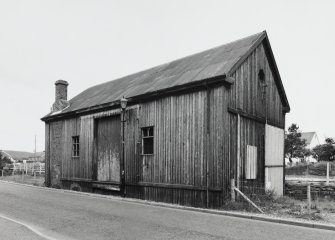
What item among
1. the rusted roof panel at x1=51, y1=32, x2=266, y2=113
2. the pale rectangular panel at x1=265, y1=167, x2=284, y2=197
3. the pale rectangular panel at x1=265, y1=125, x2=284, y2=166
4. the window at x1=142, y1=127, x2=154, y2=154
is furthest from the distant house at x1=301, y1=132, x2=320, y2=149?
the window at x1=142, y1=127, x2=154, y2=154

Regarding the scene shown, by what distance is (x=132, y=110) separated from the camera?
15.6 metres

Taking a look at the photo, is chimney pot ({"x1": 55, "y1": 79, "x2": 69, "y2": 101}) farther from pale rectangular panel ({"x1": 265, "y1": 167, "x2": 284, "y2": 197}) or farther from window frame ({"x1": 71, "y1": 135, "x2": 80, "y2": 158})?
pale rectangular panel ({"x1": 265, "y1": 167, "x2": 284, "y2": 197})

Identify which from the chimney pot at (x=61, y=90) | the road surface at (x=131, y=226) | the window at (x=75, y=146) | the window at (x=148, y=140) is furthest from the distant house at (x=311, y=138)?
the road surface at (x=131, y=226)

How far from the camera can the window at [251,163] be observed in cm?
1348

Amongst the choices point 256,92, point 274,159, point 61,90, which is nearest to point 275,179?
point 274,159

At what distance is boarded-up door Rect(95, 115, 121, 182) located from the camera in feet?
54.6

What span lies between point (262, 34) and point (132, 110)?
6797mm

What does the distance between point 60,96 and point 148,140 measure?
11455 mm

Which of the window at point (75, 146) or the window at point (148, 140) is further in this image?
the window at point (75, 146)

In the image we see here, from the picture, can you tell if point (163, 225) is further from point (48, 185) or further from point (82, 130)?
point (48, 185)

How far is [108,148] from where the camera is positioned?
17.2 meters

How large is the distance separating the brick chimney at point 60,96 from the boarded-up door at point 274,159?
13.8m

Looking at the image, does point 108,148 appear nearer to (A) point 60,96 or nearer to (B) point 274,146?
(B) point 274,146

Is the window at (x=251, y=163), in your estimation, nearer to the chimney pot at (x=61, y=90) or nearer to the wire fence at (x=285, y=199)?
the wire fence at (x=285, y=199)
